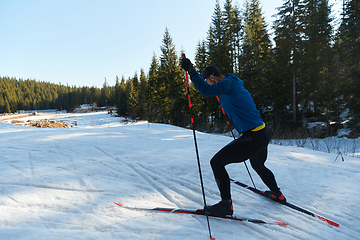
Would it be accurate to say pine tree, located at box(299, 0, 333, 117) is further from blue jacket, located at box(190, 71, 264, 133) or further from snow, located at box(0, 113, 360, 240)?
blue jacket, located at box(190, 71, 264, 133)

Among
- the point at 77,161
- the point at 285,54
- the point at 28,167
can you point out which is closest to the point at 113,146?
the point at 77,161

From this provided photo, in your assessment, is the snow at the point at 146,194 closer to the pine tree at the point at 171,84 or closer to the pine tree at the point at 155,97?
the pine tree at the point at 171,84

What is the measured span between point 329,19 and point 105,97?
333ft

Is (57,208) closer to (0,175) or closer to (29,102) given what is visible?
(0,175)

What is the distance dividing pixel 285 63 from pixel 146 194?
66.1ft

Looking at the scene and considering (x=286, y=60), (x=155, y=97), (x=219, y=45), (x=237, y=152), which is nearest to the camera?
(x=237, y=152)

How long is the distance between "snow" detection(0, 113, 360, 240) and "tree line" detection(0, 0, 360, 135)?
10.6m

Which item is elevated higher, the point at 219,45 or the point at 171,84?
the point at 219,45

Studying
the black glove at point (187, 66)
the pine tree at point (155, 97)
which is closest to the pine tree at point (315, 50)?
the pine tree at point (155, 97)

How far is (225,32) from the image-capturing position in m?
25.5

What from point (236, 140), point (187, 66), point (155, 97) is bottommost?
point (236, 140)

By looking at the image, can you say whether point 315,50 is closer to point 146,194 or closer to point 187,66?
point 187,66

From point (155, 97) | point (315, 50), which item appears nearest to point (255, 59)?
point (315, 50)

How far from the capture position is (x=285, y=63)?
1886 centimetres
